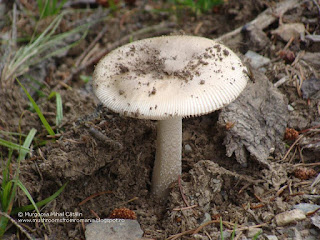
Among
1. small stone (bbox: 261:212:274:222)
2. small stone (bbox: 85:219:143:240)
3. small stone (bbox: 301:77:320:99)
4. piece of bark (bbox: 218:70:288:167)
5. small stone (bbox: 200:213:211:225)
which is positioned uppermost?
small stone (bbox: 301:77:320:99)

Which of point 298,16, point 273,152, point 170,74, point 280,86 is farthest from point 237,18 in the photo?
point 170,74

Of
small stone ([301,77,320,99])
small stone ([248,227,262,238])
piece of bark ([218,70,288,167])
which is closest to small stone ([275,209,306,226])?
small stone ([248,227,262,238])

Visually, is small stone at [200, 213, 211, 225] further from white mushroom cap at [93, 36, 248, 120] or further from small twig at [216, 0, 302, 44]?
small twig at [216, 0, 302, 44]

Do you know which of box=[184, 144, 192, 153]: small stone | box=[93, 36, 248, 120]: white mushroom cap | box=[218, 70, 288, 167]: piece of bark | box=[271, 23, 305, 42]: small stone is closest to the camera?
box=[93, 36, 248, 120]: white mushroom cap

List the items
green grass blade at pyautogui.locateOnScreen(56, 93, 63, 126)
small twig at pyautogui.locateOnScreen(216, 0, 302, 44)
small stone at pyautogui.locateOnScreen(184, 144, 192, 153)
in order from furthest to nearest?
small twig at pyautogui.locateOnScreen(216, 0, 302, 44), green grass blade at pyautogui.locateOnScreen(56, 93, 63, 126), small stone at pyautogui.locateOnScreen(184, 144, 192, 153)

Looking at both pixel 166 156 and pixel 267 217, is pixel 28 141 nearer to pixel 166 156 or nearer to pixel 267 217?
pixel 166 156

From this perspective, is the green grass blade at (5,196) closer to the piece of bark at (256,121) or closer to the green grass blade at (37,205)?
the green grass blade at (37,205)

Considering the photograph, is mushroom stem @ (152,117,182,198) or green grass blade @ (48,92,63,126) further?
green grass blade @ (48,92,63,126)
